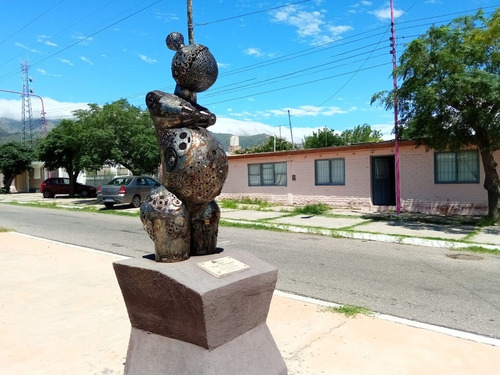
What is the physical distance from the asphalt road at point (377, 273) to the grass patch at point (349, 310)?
21 centimetres

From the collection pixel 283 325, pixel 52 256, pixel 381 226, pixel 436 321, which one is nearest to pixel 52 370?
pixel 283 325

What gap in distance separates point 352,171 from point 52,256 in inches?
468

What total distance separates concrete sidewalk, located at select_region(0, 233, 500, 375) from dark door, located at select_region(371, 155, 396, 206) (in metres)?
11.8

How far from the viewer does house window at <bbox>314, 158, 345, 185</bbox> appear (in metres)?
17.2

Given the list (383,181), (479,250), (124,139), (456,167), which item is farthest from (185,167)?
(124,139)

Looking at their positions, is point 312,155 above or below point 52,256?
above

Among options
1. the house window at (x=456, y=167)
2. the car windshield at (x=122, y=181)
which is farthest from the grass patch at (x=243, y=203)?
the house window at (x=456, y=167)

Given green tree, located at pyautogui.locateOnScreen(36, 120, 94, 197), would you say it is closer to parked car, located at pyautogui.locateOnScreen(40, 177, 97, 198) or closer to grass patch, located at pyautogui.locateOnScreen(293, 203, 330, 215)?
parked car, located at pyautogui.locateOnScreen(40, 177, 97, 198)

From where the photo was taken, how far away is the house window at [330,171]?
677 inches

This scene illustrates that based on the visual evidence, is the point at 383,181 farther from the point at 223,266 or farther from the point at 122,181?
the point at 223,266

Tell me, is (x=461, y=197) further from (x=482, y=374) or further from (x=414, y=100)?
(x=482, y=374)

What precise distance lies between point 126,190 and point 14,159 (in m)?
23.4

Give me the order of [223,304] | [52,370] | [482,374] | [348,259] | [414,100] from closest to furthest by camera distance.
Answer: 1. [223,304]
2. [482,374]
3. [52,370]
4. [348,259]
5. [414,100]

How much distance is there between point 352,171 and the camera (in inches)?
659
